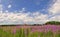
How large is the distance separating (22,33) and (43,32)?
62cm

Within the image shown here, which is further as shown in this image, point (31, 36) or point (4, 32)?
point (4, 32)

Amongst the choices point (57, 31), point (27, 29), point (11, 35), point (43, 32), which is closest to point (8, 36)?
point (11, 35)

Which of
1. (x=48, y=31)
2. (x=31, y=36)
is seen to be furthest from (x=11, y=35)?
(x=48, y=31)

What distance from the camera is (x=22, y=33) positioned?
6.95 metres

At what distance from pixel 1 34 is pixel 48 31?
1.46m

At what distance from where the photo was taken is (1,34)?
7219mm

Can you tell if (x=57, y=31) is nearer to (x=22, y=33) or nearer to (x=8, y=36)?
(x=22, y=33)

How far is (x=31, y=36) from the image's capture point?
268 inches

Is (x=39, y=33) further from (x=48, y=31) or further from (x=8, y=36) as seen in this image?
(x=8, y=36)

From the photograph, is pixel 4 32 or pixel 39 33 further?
pixel 4 32

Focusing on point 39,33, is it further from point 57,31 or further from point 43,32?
point 57,31

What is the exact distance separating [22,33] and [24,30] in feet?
0.57

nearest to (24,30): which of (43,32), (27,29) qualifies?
(27,29)

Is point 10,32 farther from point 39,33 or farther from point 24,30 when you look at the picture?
point 39,33
